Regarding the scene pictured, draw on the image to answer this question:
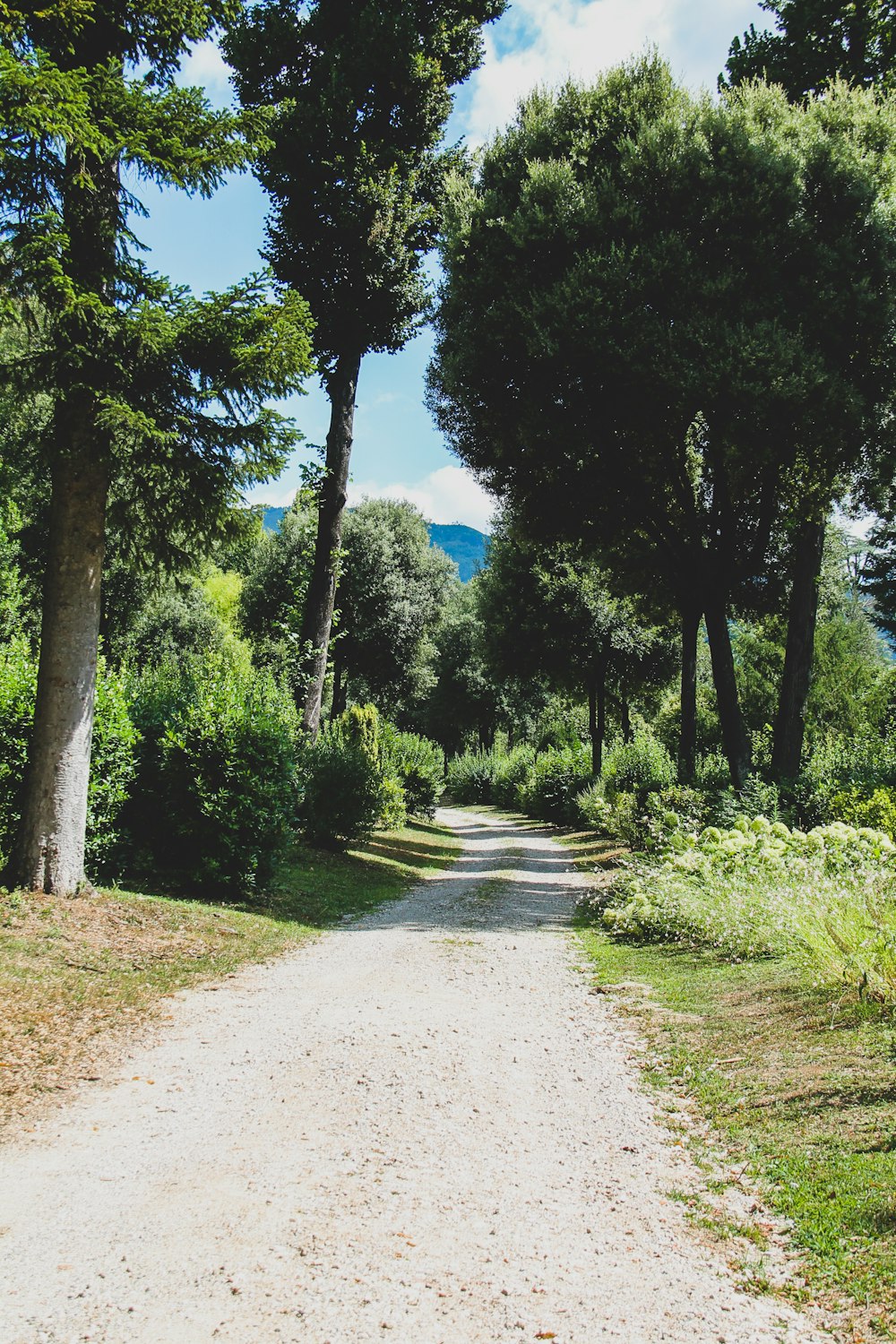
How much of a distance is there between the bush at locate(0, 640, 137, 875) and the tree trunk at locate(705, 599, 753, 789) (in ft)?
33.4

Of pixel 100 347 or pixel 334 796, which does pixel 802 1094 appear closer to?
pixel 100 347

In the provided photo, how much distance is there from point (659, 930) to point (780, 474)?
992 centimetres

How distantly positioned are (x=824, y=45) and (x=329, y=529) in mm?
13918

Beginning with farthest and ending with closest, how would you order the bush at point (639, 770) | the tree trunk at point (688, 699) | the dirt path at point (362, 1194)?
the bush at point (639, 770) < the tree trunk at point (688, 699) < the dirt path at point (362, 1194)

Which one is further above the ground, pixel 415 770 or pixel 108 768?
pixel 108 768

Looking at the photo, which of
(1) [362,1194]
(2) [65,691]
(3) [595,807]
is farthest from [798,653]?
(1) [362,1194]

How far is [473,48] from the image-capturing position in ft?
49.3

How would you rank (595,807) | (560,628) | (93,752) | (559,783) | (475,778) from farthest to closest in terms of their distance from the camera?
(475,778) < (559,783) < (560,628) < (595,807) < (93,752)

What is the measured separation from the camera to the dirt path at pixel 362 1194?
2.40 m

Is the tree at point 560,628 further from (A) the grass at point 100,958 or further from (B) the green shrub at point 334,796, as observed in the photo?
(A) the grass at point 100,958

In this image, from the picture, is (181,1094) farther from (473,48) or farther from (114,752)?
(473,48)

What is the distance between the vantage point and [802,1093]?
391cm

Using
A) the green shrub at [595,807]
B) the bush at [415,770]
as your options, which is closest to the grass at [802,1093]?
the green shrub at [595,807]

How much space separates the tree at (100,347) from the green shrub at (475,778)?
3836 cm
